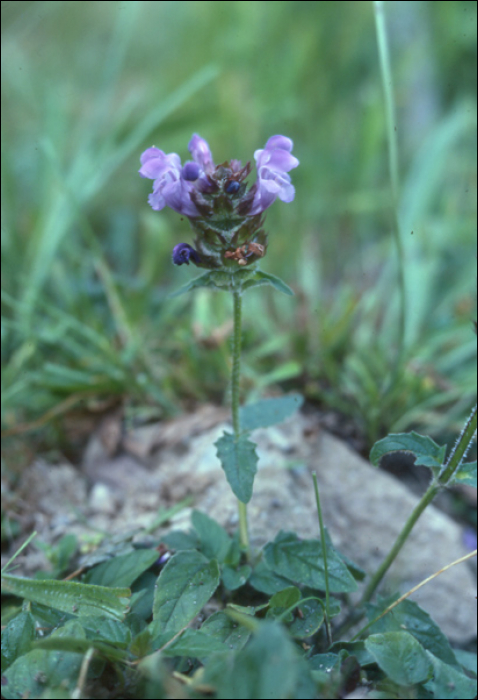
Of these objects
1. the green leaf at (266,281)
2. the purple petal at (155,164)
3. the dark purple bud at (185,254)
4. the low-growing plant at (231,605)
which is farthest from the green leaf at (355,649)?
the purple petal at (155,164)

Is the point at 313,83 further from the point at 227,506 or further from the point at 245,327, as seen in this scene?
the point at 227,506

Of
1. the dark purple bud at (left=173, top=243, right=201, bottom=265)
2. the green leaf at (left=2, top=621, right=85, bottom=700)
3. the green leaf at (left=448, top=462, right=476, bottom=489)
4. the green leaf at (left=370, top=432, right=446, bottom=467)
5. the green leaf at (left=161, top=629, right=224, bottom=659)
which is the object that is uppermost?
the dark purple bud at (left=173, top=243, right=201, bottom=265)

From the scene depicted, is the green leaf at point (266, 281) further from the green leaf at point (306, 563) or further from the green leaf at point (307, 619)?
the green leaf at point (307, 619)

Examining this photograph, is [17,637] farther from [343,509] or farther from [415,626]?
[343,509]

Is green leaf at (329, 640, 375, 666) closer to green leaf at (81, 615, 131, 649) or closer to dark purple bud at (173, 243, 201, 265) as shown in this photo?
green leaf at (81, 615, 131, 649)

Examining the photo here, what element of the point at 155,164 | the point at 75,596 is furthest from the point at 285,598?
the point at 155,164

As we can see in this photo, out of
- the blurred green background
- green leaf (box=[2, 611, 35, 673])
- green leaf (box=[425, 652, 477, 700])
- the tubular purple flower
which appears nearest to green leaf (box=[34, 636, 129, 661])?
green leaf (box=[2, 611, 35, 673])

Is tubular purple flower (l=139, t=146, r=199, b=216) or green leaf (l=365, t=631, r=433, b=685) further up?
tubular purple flower (l=139, t=146, r=199, b=216)
